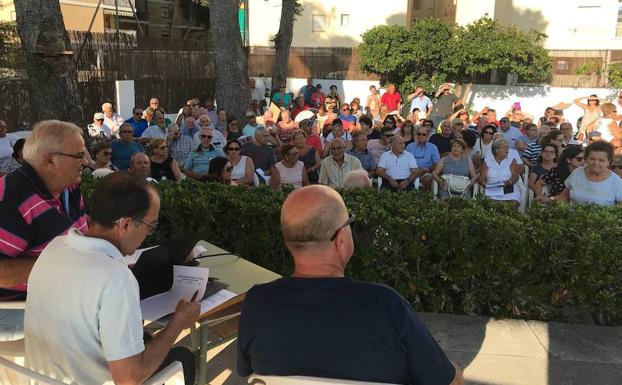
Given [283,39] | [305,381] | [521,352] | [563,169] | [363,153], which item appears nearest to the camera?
[305,381]

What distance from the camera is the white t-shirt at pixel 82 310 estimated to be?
2018mm

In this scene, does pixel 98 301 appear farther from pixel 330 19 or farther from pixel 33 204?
pixel 330 19

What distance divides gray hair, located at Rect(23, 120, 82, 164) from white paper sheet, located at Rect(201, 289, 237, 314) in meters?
1.11

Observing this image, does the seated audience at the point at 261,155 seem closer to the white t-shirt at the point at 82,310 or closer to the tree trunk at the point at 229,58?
the tree trunk at the point at 229,58

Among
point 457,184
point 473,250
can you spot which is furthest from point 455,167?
point 473,250

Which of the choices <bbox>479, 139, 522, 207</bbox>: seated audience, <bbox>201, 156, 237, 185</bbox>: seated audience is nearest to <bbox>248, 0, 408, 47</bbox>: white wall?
<bbox>479, 139, 522, 207</bbox>: seated audience

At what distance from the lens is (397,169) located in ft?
26.1

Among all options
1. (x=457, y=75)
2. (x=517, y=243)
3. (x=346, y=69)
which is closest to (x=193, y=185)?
(x=517, y=243)

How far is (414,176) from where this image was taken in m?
7.98

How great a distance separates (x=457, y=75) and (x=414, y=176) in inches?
542

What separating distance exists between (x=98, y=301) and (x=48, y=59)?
5.61 meters

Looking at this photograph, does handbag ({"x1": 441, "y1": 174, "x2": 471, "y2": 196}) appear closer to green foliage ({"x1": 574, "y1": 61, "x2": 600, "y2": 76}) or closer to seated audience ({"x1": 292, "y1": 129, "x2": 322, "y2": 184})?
seated audience ({"x1": 292, "y1": 129, "x2": 322, "y2": 184})

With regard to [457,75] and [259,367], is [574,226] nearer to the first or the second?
[259,367]

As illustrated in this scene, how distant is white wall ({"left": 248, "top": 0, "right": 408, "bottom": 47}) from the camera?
2725cm
